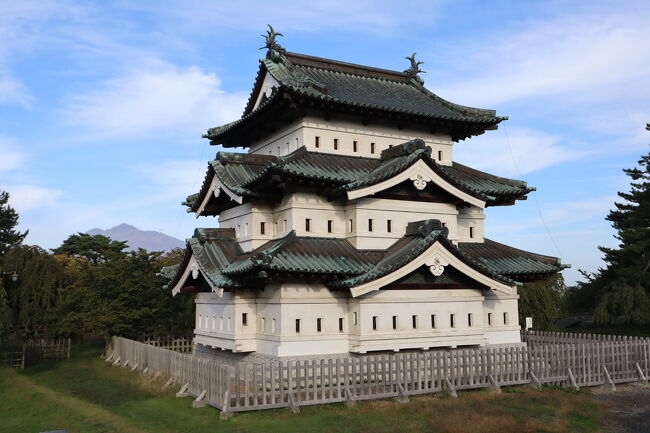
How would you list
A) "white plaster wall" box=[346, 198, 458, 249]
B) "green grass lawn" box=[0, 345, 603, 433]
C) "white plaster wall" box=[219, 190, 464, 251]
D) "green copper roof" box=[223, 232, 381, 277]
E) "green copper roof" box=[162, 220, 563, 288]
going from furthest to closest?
"white plaster wall" box=[346, 198, 458, 249] < "white plaster wall" box=[219, 190, 464, 251] < "green copper roof" box=[162, 220, 563, 288] < "green copper roof" box=[223, 232, 381, 277] < "green grass lawn" box=[0, 345, 603, 433]

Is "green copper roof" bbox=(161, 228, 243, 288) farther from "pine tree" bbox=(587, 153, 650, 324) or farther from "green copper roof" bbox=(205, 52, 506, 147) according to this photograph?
"pine tree" bbox=(587, 153, 650, 324)

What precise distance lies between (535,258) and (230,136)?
1536 cm

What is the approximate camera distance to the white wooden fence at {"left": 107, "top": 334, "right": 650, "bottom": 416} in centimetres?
1697

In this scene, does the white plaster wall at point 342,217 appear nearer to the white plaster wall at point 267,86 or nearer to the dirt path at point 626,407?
the white plaster wall at point 267,86

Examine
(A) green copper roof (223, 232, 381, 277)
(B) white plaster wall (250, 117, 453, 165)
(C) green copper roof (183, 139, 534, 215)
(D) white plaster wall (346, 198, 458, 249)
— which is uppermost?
(B) white plaster wall (250, 117, 453, 165)

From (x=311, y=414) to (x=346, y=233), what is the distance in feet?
27.0

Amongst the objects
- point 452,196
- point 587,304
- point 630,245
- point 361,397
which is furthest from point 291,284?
point 587,304

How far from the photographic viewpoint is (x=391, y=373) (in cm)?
1847

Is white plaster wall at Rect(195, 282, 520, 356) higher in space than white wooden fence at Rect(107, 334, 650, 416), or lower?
higher

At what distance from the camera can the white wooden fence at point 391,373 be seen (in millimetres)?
16969

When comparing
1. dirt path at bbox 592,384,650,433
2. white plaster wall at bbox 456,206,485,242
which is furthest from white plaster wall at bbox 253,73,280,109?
dirt path at bbox 592,384,650,433

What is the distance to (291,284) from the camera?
20.5m

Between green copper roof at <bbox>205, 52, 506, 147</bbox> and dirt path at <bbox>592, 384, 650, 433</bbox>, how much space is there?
12315 millimetres

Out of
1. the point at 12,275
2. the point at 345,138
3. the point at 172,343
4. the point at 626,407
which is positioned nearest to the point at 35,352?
the point at 12,275
